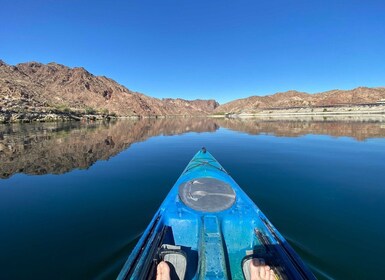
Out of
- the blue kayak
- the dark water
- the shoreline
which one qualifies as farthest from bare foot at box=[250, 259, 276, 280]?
the shoreline

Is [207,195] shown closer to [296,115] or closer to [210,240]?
[210,240]

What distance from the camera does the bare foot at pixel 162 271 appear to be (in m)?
3.57

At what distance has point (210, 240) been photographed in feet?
14.6

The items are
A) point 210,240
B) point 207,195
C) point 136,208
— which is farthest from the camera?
point 136,208

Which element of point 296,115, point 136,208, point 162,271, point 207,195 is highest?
Result: point 296,115

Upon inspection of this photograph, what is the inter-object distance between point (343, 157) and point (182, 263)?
58.0ft

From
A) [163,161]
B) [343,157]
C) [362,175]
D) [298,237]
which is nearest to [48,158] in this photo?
[163,161]

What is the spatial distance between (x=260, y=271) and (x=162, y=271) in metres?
1.68

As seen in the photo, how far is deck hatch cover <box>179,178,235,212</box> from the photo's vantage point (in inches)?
218

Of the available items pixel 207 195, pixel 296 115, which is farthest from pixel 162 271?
pixel 296 115

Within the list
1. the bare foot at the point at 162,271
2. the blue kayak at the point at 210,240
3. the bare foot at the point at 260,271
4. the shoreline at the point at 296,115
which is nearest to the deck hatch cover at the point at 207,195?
the blue kayak at the point at 210,240

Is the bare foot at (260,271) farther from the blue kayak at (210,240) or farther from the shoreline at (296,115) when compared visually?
the shoreline at (296,115)

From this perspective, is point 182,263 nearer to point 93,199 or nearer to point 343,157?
point 93,199

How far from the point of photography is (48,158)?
16.7 m
